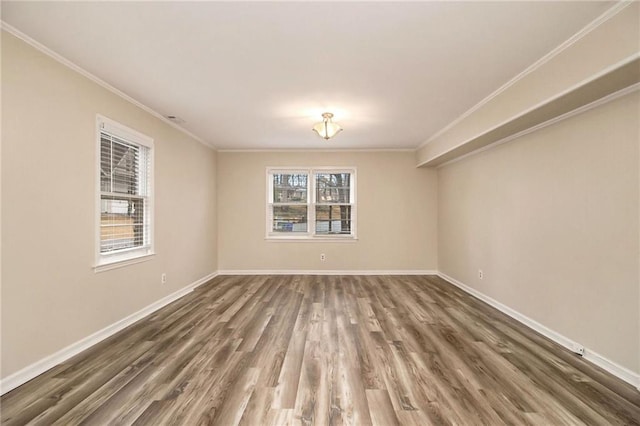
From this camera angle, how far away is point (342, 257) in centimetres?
618

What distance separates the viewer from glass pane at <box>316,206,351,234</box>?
6301 millimetres

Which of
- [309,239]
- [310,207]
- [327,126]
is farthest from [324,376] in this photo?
[310,207]

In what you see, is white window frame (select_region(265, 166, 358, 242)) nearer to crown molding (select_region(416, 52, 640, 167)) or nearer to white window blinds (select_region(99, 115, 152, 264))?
crown molding (select_region(416, 52, 640, 167))

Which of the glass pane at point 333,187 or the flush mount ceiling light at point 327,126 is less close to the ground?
the flush mount ceiling light at point 327,126

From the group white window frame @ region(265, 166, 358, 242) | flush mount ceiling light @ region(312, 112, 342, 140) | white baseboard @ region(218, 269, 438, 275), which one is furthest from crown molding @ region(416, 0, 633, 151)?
white baseboard @ region(218, 269, 438, 275)

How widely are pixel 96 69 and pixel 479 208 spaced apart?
196 inches

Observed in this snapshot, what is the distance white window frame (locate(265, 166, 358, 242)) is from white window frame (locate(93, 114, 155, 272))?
2.60 metres

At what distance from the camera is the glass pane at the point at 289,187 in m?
6.33

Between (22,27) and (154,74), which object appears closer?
(22,27)

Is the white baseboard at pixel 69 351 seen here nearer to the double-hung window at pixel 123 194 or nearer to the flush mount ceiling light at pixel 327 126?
the double-hung window at pixel 123 194

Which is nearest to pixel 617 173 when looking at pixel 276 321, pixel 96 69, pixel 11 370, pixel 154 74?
pixel 276 321

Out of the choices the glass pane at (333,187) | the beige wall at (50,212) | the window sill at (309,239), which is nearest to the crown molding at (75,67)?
the beige wall at (50,212)

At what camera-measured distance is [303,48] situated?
2.32 metres

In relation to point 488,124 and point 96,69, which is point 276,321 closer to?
point 96,69
